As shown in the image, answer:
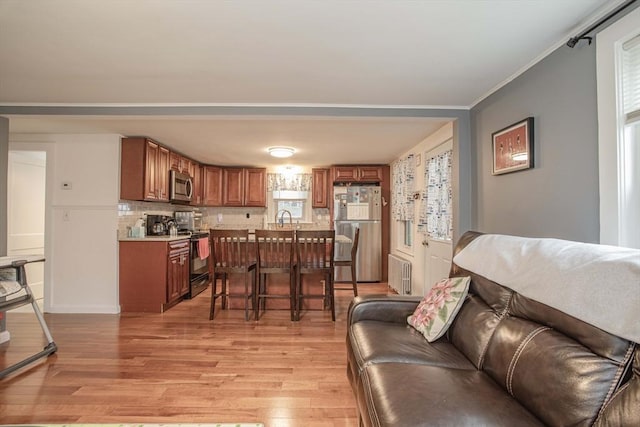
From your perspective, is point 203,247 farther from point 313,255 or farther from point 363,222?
point 363,222

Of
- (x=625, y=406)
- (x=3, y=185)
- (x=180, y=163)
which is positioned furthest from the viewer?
(x=180, y=163)

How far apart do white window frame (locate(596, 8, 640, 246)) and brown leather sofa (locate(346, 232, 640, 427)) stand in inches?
23.7

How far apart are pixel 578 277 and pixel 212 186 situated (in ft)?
19.1

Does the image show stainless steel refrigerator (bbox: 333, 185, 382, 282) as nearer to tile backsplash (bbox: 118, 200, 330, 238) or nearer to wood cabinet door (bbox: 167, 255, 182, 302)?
tile backsplash (bbox: 118, 200, 330, 238)

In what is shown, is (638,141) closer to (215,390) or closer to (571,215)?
(571,215)

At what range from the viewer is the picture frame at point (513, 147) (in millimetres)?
2202

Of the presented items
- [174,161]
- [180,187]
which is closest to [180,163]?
[174,161]

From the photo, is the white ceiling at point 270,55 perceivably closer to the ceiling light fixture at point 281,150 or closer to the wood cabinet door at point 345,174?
the ceiling light fixture at point 281,150

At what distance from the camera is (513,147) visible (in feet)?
7.87

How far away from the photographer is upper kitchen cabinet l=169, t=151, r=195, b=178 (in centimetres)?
485

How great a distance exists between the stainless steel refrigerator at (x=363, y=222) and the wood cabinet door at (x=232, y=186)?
6.08 ft


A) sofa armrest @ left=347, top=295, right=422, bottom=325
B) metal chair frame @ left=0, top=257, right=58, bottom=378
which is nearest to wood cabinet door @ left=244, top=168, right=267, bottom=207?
metal chair frame @ left=0, top=257, right=58, bottom=378

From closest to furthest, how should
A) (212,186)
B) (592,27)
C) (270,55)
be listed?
1. (592,27)
2. (270,55)
3. (212,186)

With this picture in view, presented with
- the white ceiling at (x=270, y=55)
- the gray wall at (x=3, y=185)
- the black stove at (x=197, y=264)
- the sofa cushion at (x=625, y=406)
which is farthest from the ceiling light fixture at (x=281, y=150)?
the sofa cushion at (x=625, y=406)
